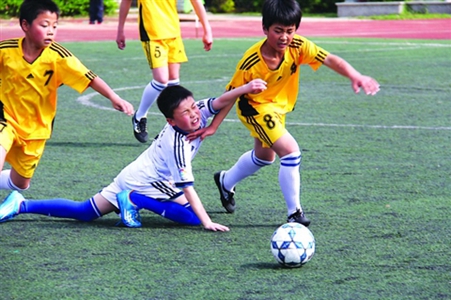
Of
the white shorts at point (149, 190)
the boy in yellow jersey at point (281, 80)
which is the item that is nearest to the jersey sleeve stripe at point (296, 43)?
the boy in yellow jersey at point (281, 80)

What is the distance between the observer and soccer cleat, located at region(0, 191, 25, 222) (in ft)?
19.5

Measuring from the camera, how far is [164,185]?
598 centimetres

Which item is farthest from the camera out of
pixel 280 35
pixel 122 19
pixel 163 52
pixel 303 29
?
pixel 303 29

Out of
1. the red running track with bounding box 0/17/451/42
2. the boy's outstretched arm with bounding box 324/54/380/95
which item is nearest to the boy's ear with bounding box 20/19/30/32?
the boy's outstretched arm with bounding box 324/54/380/95

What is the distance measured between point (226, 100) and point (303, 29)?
21649 mm

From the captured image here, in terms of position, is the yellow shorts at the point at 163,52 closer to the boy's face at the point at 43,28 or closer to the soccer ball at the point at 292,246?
the boy's face at the point at 43,28

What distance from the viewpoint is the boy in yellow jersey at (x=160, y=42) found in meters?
9.26

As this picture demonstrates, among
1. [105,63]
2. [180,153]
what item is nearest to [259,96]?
[180,153]

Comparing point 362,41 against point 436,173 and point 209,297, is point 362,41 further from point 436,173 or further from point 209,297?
point 209,297

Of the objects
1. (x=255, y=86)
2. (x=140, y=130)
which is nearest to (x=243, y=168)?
(x=255, y=86)

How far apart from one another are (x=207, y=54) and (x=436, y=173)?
36.3ft

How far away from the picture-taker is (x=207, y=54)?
1814 cm

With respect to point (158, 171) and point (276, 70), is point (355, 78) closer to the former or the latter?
point (276, 70)

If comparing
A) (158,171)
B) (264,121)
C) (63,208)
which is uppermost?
(264,121)
